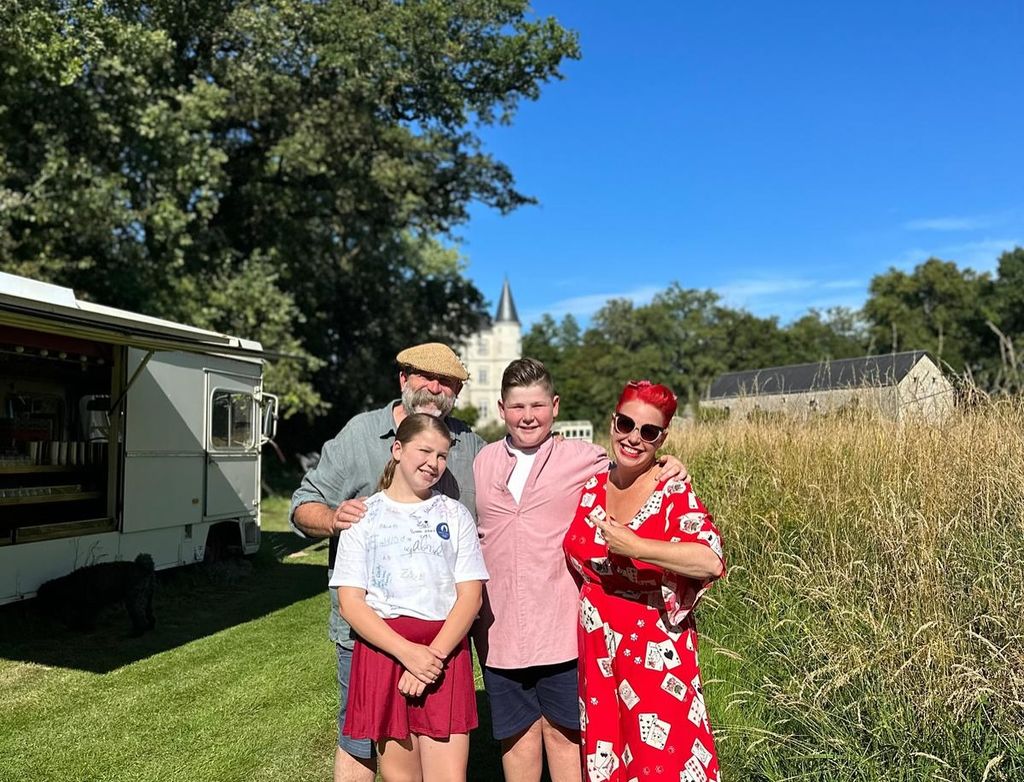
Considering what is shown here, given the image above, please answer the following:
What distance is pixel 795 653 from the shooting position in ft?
11.3

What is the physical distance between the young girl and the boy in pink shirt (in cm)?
21

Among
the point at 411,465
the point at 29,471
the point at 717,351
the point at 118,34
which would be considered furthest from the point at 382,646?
the point at 717,351

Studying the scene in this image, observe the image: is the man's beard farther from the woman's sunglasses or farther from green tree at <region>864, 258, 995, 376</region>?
green tree at <region>864, 258, 995, 376</region>

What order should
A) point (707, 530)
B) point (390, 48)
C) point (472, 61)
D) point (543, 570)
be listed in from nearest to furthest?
1. point (707, 530)
2. point (543, 570)
3. point (390, 48)
4. point (472, 61)

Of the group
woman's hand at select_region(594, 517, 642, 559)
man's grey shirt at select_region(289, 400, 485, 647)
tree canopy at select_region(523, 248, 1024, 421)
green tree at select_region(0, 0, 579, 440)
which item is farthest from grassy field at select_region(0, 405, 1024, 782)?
tree canopy at select_region(523, 248, 1024, 421)

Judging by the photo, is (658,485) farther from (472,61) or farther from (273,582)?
(472,61)

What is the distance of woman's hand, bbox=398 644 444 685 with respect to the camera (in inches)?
93.4

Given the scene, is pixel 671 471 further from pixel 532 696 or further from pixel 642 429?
pixel 532 696

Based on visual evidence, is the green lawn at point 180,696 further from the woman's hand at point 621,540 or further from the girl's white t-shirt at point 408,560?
the woman's hand at point 621,540

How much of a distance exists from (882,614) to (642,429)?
152 centimetres

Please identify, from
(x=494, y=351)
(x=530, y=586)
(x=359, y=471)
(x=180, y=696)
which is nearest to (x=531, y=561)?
(x=530, y=586)

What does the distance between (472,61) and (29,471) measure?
12.5m

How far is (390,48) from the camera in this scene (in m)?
15.6

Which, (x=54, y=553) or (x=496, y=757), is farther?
(x=54, y=553)
